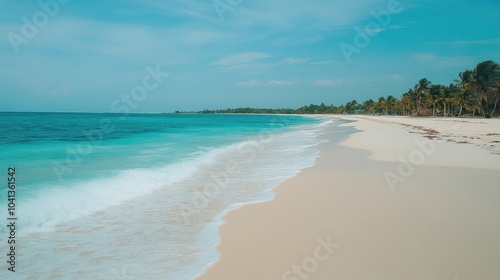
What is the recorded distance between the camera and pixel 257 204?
7582 millimetres

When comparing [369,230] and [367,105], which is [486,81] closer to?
[369,230]

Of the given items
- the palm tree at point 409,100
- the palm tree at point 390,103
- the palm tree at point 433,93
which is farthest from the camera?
the palm tree at point 390,103

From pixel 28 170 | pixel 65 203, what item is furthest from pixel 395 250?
pixel 28 170

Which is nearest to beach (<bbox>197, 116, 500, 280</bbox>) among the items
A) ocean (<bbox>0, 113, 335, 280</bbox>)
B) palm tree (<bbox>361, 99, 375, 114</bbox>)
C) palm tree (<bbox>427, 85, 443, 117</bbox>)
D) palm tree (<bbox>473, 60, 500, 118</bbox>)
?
ocean (<bbox>0, 113, 335, 280</bbox>)

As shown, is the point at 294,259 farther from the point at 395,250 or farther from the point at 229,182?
the point at 229,182

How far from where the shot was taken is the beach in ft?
13.8

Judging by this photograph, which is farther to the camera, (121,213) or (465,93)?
(465,93)

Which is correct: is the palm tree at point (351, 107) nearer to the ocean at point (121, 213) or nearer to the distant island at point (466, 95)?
the distant island at point (466, 95)

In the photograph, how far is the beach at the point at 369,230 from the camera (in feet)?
13.8

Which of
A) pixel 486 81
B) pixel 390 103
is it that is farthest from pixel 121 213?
pixel 390 103

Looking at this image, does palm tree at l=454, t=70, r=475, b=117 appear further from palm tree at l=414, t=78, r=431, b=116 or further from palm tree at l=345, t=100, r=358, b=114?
palm tree at l=345, t=100, r=358, b=114

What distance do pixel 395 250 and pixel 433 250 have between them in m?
0.60

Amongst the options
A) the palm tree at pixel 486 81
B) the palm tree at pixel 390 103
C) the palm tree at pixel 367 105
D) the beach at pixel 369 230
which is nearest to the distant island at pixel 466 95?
the palm tree at pixel 486 81

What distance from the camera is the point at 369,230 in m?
5.52
